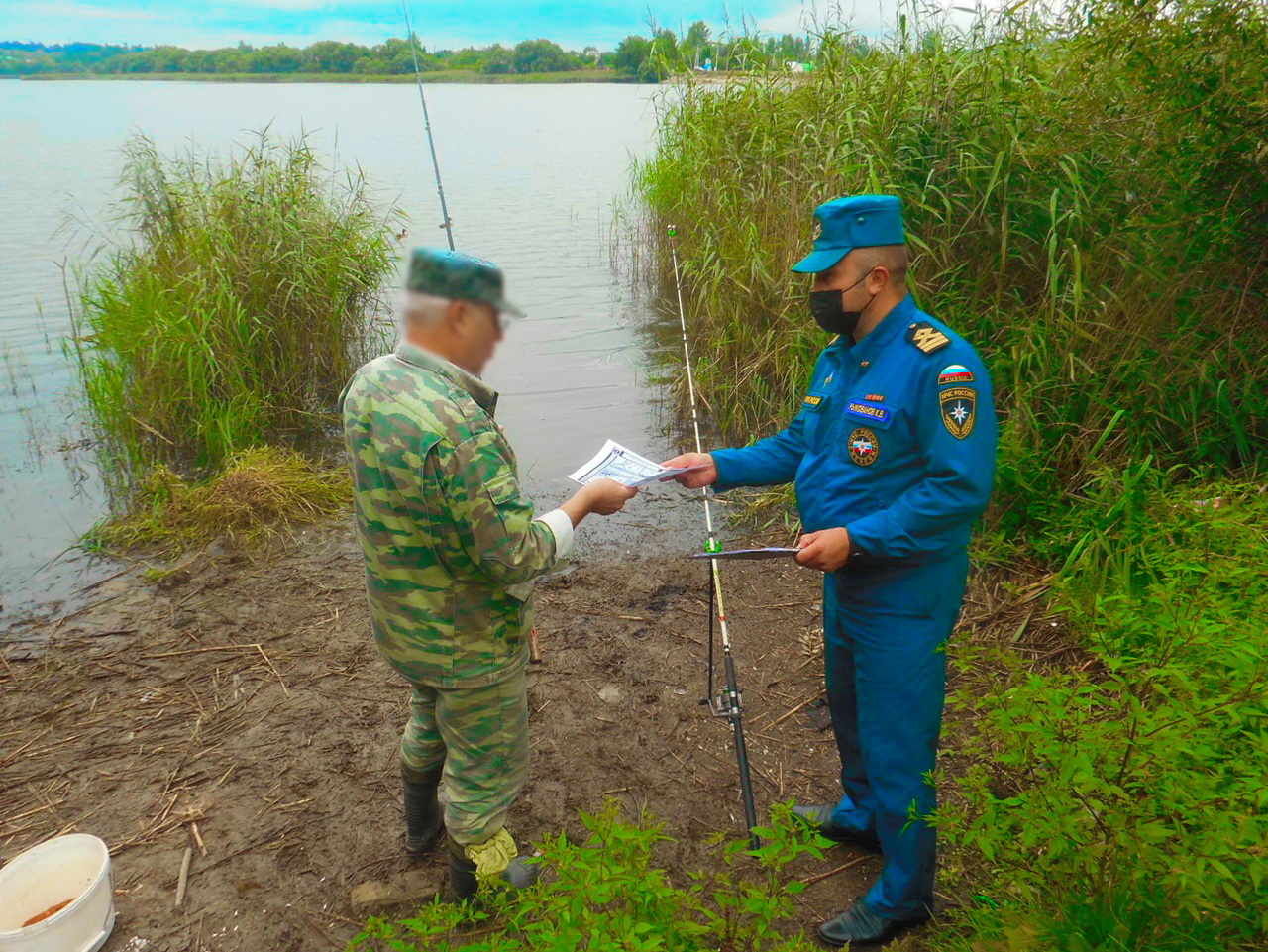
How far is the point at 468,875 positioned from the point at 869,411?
1.83 meters

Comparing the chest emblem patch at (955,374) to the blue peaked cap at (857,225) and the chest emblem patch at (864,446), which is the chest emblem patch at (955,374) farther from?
the blue peaked cap at (857,225)

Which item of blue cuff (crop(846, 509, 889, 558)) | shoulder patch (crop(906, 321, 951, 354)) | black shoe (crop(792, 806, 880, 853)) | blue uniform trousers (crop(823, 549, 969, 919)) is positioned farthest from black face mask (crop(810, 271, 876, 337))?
black shoe (crop(792, 806, 880, 853))

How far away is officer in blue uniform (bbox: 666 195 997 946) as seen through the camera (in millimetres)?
2232

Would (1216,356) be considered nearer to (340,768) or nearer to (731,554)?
(731,554)

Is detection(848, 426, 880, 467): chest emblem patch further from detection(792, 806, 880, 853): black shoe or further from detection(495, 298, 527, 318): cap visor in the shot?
detection(792, 806, 880, 853): black shoe

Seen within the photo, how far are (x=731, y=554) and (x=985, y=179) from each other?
3.23 meters

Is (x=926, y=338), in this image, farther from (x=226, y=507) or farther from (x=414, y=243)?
(x=226, y=507)

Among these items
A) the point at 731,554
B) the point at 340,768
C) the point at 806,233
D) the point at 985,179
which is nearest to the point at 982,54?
the point at 985,179

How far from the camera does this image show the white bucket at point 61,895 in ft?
7.82

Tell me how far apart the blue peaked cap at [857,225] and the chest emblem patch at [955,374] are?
0.42 m

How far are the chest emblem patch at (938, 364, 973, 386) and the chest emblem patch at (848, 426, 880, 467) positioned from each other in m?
0.24

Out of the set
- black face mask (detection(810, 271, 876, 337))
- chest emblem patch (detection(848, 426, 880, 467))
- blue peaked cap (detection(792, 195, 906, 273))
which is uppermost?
blue peaked cap (detection(792, 195, 906, 273))

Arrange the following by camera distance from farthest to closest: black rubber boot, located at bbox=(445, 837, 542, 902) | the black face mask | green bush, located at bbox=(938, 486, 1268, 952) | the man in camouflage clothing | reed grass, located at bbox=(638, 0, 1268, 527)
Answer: reed grass, located at bbox=(638, 0, 1268, 527) → black rubber boot, located at bbox=(445, 837, 542, 902) → the black face mask → the man in camouflage clothing → green bush, located at bbox=(938, 486, 1268, 952)

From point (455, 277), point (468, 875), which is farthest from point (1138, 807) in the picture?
point (468, 875)
